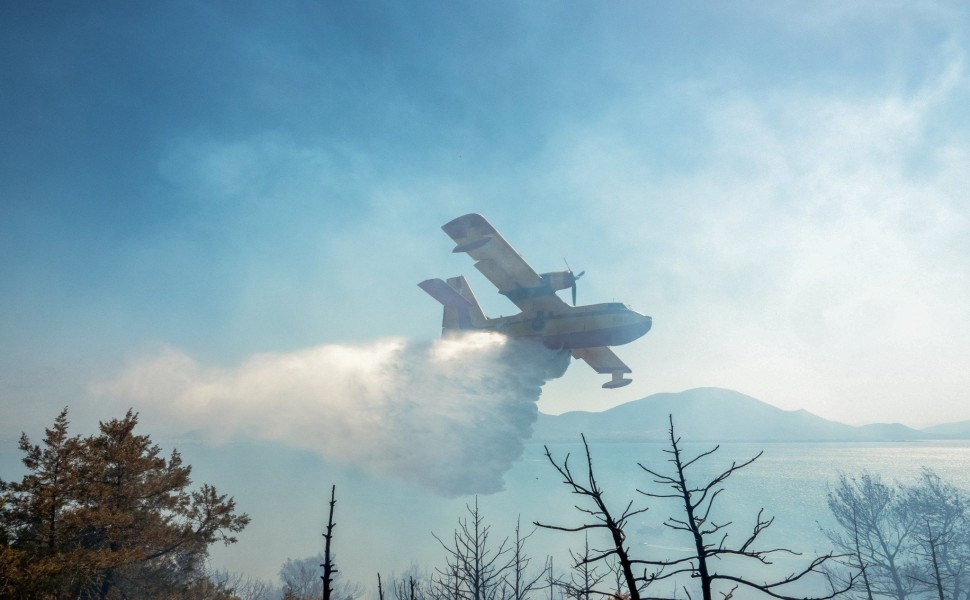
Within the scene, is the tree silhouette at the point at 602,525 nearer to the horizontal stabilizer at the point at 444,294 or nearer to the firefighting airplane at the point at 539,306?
the firefighting airplane at the point at 539,306

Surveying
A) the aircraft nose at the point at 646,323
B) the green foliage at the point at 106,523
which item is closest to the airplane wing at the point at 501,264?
the aircraft nose at the point at 646,323

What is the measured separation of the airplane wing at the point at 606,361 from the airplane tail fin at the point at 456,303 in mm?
8301

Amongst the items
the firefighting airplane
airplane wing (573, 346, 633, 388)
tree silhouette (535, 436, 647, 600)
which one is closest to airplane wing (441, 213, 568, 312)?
the firefighting airplane

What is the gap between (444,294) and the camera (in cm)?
3170

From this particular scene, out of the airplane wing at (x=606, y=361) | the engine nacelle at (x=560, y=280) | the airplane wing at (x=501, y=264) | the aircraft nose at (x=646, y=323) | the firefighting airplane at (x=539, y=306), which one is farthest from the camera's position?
the airplane wing at (x=606, y=361)

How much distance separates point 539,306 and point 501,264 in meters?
3.89

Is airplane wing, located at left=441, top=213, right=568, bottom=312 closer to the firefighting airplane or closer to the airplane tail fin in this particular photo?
the firefighting airplane

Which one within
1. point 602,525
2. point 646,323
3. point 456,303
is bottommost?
point 602,525

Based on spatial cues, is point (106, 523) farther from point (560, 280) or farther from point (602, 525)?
point (560, 280)

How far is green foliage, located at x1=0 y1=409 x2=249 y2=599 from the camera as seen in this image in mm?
11898

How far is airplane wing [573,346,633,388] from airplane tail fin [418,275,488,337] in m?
8.30

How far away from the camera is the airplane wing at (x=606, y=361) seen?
3312cm

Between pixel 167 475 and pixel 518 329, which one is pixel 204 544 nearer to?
pixel 167 475

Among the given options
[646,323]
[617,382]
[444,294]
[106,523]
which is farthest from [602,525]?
[617,382]
